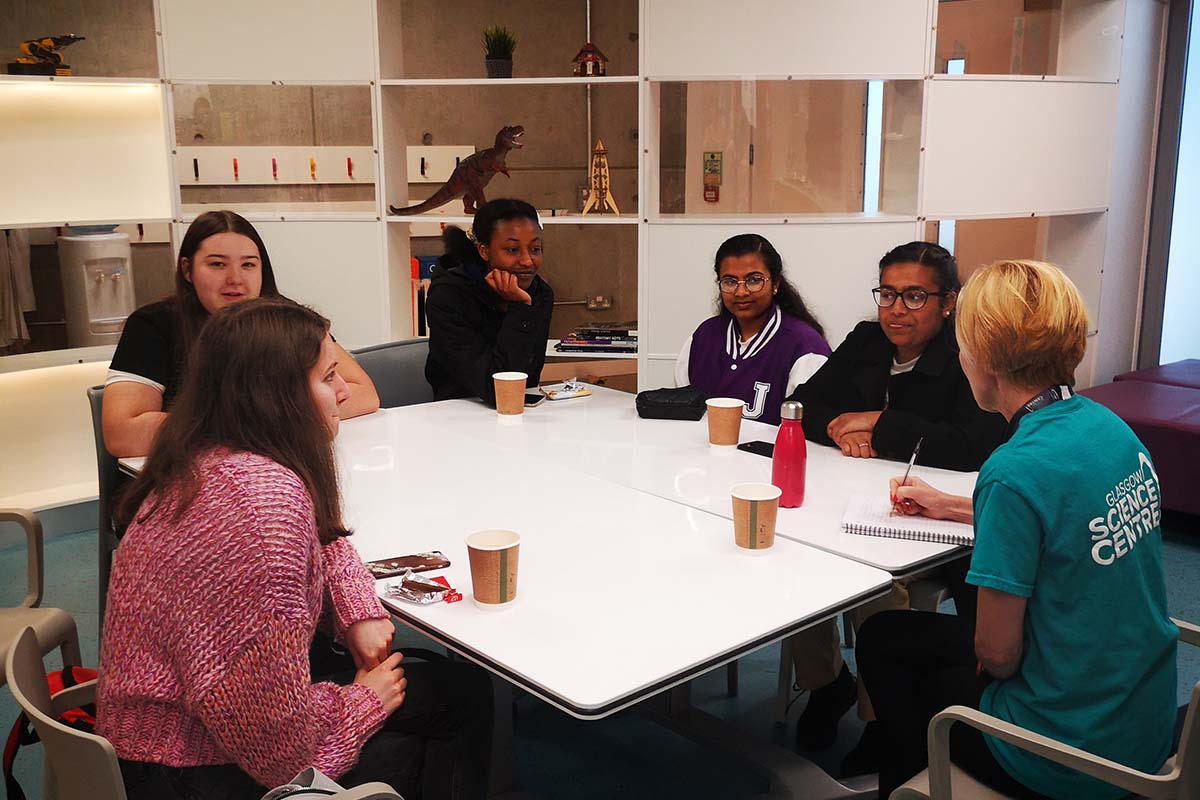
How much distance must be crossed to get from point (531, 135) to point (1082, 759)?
14.4ft

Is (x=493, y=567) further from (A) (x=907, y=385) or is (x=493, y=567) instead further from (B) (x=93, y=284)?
(B) (x=93, y=284)

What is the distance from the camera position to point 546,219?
4.02m

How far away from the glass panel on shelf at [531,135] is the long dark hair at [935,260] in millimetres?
2695

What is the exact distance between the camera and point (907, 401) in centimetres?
255

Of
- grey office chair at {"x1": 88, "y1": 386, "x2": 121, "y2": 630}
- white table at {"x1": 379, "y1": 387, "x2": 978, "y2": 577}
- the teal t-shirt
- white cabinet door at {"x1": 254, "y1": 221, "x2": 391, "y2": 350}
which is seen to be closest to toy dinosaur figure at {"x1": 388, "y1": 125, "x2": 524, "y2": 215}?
white cabinet door at {"x1": 254, "y1": 221, "x2": 391, "y2": 350}

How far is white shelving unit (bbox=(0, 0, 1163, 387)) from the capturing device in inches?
148

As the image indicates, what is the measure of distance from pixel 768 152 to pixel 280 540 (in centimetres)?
301

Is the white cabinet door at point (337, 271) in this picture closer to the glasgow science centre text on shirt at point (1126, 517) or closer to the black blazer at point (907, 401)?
the black blazer at point (907, 401)

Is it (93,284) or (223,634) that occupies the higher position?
(93,284)

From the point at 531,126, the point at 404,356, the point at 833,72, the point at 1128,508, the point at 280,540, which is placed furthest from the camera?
the point at 531,126

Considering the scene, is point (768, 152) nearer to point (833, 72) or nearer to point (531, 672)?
point (833, 72)

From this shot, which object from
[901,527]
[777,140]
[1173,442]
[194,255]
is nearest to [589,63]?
[777,140]

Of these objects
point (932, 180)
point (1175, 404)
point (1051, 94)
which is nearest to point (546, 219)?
point (932, 180)

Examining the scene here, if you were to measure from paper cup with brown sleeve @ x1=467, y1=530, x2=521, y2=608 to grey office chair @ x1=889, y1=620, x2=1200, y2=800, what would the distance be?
0.66m
